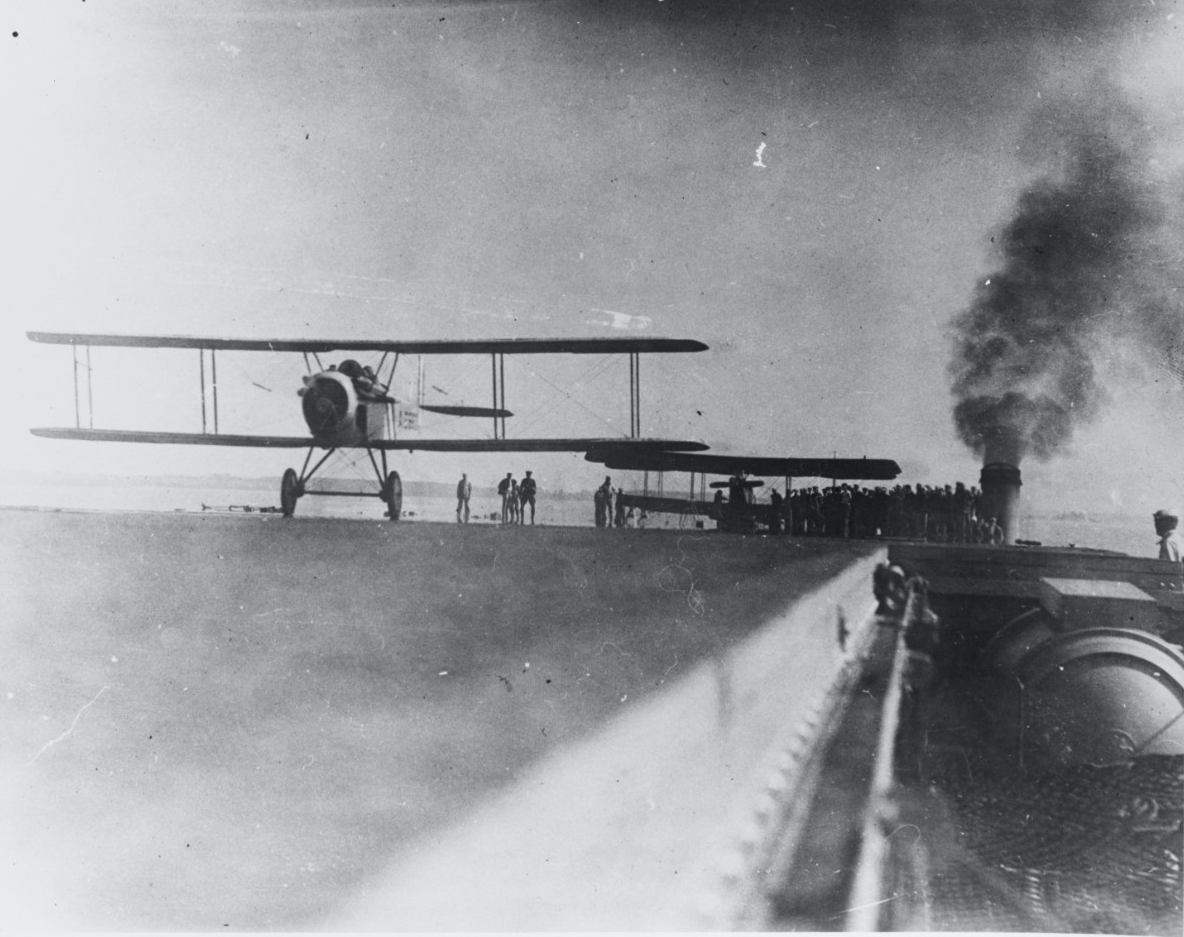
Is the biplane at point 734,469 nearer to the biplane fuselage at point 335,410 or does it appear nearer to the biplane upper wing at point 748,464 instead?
the biplane upper wing at point 748,464

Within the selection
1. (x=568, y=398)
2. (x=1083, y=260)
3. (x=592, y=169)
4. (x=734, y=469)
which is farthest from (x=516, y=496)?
(x=1083, y=260)

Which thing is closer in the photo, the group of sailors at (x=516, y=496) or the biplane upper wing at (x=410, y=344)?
the biplane upper wing at (x=410, y=344)

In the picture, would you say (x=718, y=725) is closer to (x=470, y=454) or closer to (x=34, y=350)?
(x=34, y=350)

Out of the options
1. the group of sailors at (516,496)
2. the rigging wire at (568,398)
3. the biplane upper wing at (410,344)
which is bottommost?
the group of sailors at (516,496)

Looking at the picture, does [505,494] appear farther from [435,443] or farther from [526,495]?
[435,443]

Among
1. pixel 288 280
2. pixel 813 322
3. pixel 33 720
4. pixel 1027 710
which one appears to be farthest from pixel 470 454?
pixel 33 720

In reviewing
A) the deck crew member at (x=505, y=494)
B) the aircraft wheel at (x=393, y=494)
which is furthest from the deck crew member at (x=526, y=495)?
the aircraft wheel at (x=393, y=494)
